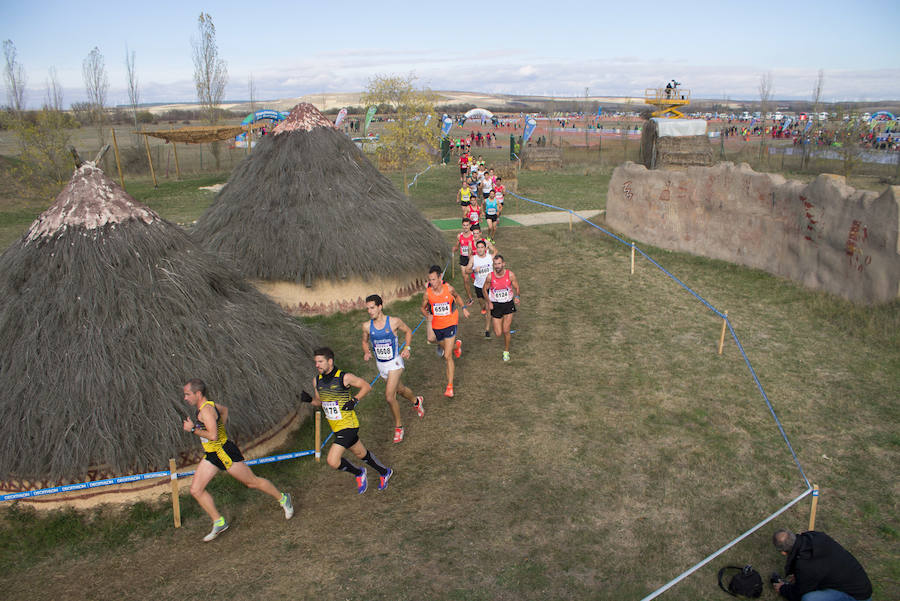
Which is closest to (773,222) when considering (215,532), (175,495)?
(215,532)

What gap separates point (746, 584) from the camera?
442 centimetres

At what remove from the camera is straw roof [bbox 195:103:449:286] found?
Result: 10531mm

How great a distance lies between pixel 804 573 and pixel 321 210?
9.01 meters

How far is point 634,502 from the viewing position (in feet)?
18.3

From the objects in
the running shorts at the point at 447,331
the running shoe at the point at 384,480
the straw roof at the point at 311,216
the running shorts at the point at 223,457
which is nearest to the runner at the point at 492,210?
the straw roof at the point at 311,216

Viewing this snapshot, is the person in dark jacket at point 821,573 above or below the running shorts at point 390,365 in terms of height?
below

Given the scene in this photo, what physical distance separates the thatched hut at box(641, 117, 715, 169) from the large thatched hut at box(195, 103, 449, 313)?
1941 cm

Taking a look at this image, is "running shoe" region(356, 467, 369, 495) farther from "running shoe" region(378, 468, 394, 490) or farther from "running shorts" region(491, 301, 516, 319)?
"running shorts" region(491, 301, 516, 319)

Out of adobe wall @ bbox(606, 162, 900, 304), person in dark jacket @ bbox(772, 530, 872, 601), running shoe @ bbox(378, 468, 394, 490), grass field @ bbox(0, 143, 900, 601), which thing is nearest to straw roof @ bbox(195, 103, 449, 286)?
grass field @ bbox(0, 143, 900, 601)

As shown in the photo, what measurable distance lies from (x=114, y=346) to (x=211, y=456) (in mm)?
1723

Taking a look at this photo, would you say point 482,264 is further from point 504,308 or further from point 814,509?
point 814,509

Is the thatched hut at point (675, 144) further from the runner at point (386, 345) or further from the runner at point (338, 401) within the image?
the runner at point (338, 401)

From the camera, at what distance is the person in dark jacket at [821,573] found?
165 inches

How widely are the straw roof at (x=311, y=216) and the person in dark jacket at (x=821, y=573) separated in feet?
26.2
